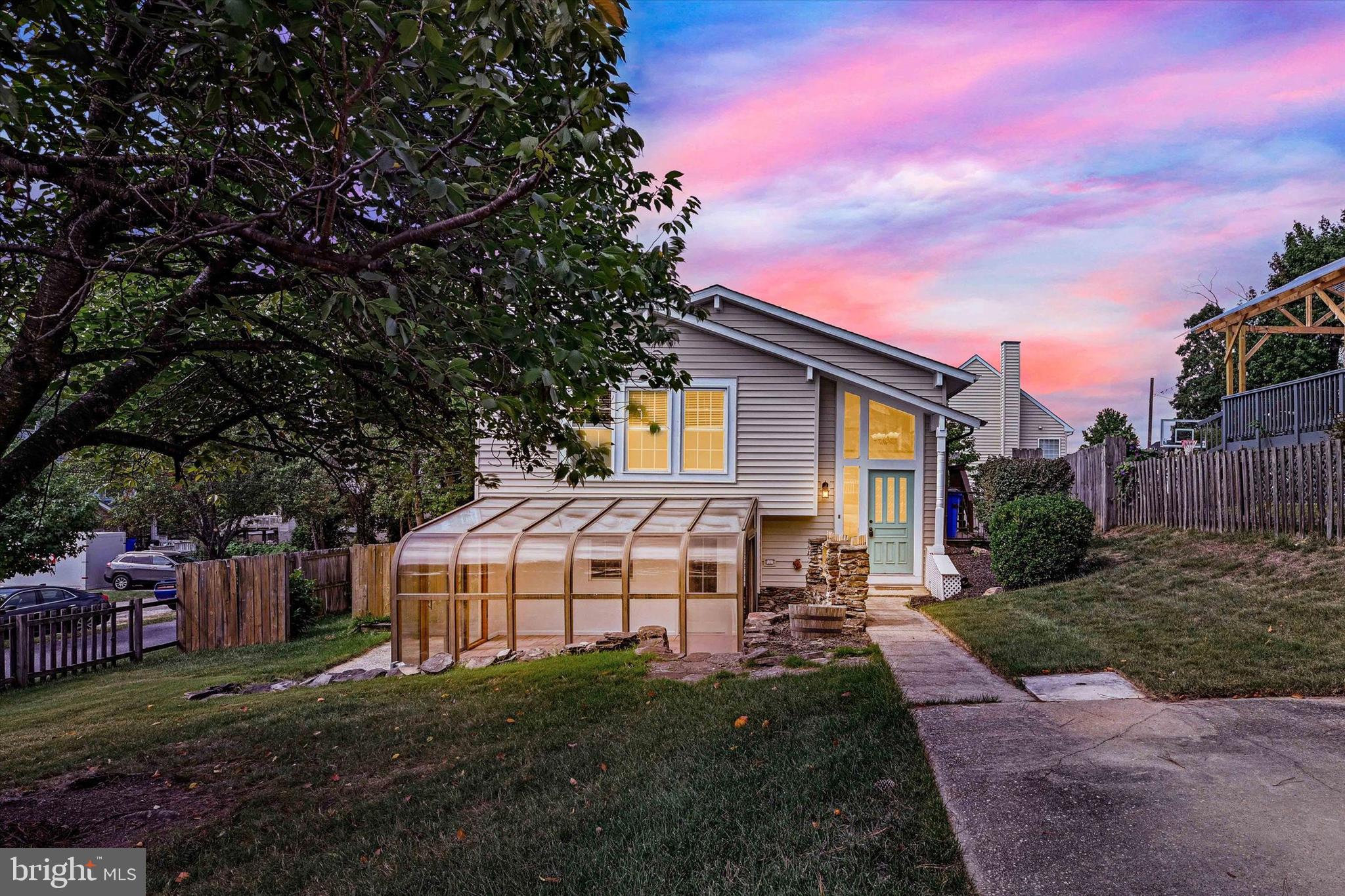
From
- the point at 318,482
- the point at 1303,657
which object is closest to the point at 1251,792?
the point at 1303,657

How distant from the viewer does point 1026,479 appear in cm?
1903

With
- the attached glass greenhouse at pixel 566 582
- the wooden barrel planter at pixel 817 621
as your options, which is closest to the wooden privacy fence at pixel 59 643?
the attached glass greenhouse at pixel 566 582

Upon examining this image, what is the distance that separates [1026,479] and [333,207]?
746 inches

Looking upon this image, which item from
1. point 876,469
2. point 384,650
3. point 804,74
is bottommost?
point 384,650

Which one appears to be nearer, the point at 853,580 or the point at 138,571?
the point at 853,580

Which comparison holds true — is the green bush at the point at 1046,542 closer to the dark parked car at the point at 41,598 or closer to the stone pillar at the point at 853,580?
the stone pillar at the point at 853,580

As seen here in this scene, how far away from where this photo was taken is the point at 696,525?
11.2 meters

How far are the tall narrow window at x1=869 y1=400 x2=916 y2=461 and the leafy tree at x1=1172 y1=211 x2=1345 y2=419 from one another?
17.2m

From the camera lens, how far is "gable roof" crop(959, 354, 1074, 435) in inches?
1350

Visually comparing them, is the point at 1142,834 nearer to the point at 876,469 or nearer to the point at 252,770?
the point at 252,770

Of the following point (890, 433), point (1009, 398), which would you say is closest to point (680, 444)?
point (890, 433)

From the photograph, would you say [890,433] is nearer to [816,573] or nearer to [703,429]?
[816,573]

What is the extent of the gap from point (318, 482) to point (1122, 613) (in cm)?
2185

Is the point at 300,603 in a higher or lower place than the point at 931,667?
lower
